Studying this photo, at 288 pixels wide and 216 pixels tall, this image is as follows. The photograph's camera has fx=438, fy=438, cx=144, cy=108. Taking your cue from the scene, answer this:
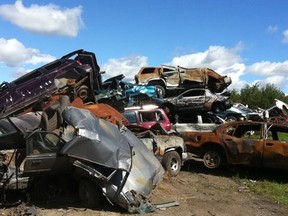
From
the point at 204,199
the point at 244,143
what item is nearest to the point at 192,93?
the point at 244,143

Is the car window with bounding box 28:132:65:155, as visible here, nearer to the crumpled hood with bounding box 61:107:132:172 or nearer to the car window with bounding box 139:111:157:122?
the crumpled hood with bounding box 61:107:132:172

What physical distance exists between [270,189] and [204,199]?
6.85 feet

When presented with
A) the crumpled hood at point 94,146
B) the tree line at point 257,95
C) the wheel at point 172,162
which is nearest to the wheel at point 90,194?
the crumpled hood at point 94,146

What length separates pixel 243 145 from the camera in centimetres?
1165

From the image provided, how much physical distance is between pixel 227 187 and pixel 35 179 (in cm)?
487

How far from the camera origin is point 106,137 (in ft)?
25.2

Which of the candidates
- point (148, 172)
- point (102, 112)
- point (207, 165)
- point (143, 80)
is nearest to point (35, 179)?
point (148, 172)

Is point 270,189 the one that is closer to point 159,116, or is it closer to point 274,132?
point 274,132

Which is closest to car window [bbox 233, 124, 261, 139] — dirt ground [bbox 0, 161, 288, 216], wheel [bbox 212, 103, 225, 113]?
dirt ground [bbox 0, 161, 288, 216]

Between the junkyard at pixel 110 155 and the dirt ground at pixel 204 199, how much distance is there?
2 centimetres

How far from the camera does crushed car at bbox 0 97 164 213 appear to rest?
724 cm

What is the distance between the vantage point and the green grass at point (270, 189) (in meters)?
9.52

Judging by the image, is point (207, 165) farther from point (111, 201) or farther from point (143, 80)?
point (143, 80)

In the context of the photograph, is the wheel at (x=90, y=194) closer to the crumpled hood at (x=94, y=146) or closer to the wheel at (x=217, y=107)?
the crumpled hood at (x=94, y=146)
